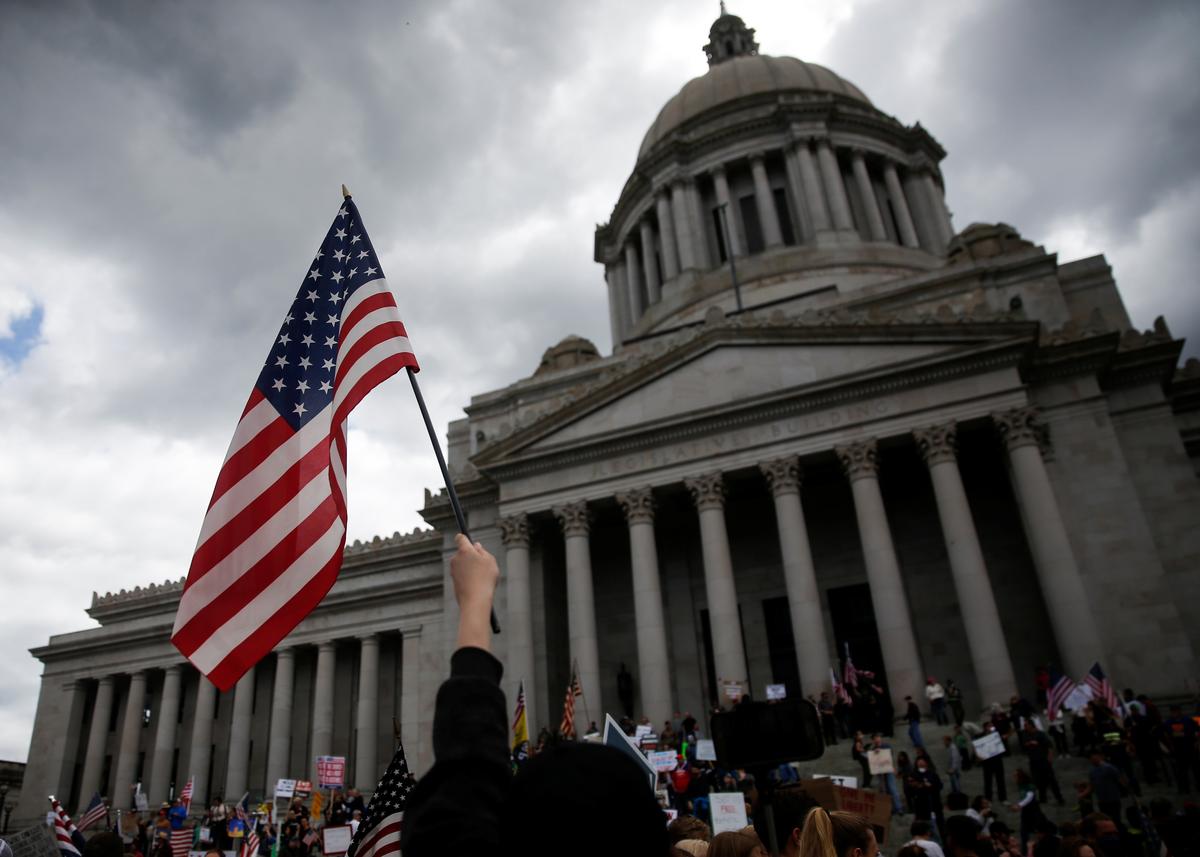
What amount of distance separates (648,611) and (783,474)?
6.31 metres

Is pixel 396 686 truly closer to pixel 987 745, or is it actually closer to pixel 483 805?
pixel 987 745

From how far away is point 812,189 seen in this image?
1997 inches

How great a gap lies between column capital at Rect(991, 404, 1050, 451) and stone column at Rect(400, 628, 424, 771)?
2401 centimetres

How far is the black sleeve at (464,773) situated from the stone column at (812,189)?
49593 millimetres

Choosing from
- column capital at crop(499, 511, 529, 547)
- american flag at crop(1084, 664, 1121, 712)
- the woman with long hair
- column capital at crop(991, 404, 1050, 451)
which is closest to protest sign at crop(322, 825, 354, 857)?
the woman with long hair

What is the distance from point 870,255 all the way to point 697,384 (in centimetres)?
2107

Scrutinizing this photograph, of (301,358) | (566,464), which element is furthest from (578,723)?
(301,358)

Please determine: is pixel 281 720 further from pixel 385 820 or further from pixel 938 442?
pixel 385 820

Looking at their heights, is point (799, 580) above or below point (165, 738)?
above

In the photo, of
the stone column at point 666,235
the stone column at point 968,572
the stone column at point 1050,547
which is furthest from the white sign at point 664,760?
the stone column at point 666,235

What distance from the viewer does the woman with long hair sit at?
4.71 m

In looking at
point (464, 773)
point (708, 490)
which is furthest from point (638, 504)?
point (464, 773)

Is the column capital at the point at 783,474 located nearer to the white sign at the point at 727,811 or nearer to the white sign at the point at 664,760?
the white sign at the point at 664,760

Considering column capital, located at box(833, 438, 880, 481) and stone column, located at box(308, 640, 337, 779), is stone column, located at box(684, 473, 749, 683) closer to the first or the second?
column capital, located at box(833, 438, 880, 481)
